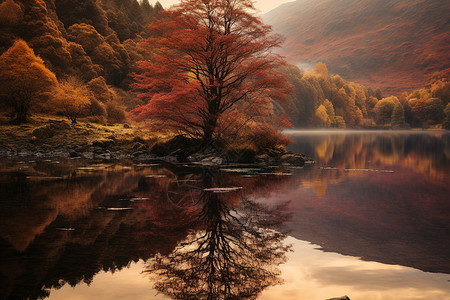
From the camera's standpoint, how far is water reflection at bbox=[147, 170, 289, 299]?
482cm

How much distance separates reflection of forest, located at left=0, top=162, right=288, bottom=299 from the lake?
24mm

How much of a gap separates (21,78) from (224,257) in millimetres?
29438

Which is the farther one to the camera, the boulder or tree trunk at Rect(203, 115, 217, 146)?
the boulder

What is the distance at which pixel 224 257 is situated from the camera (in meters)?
5.89

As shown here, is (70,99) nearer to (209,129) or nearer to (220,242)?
(209,129)

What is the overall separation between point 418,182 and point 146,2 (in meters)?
86.9

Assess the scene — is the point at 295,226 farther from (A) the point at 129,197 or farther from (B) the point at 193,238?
(A) the point at 129,197

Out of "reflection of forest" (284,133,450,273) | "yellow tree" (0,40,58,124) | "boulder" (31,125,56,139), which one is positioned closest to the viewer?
"reflection of forest" (284,133,450,273)

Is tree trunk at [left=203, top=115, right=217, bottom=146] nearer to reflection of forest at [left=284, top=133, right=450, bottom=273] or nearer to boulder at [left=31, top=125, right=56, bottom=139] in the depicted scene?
reflection of forest at [left=284, top=133, right=450, bottom=273]

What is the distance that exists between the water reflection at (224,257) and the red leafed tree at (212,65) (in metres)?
14.4

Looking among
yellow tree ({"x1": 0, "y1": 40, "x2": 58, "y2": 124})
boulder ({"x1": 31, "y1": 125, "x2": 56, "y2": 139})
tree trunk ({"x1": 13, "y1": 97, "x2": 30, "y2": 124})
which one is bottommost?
Answer: boulder ({"x1": 31, "y1": 125, "x2": 56, "y2": 139})

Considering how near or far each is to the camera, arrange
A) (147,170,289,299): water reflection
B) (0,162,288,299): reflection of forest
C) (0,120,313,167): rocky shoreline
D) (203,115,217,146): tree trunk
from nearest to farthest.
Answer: (147,170,289,299): water reflection
(0,162,288,299): reflection of forest
(0,120,313,167): rocky shoreline
(203,115,217,146): tree trunk

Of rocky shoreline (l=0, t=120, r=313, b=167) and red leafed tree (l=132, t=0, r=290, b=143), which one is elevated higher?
red leafed tree (l=132, t=0, r=290, b=143)


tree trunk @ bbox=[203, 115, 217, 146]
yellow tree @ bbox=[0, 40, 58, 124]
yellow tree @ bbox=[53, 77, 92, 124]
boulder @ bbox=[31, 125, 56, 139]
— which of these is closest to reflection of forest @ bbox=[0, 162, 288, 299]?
tree trunk @ bbox=[203, 115, 217, 146]
